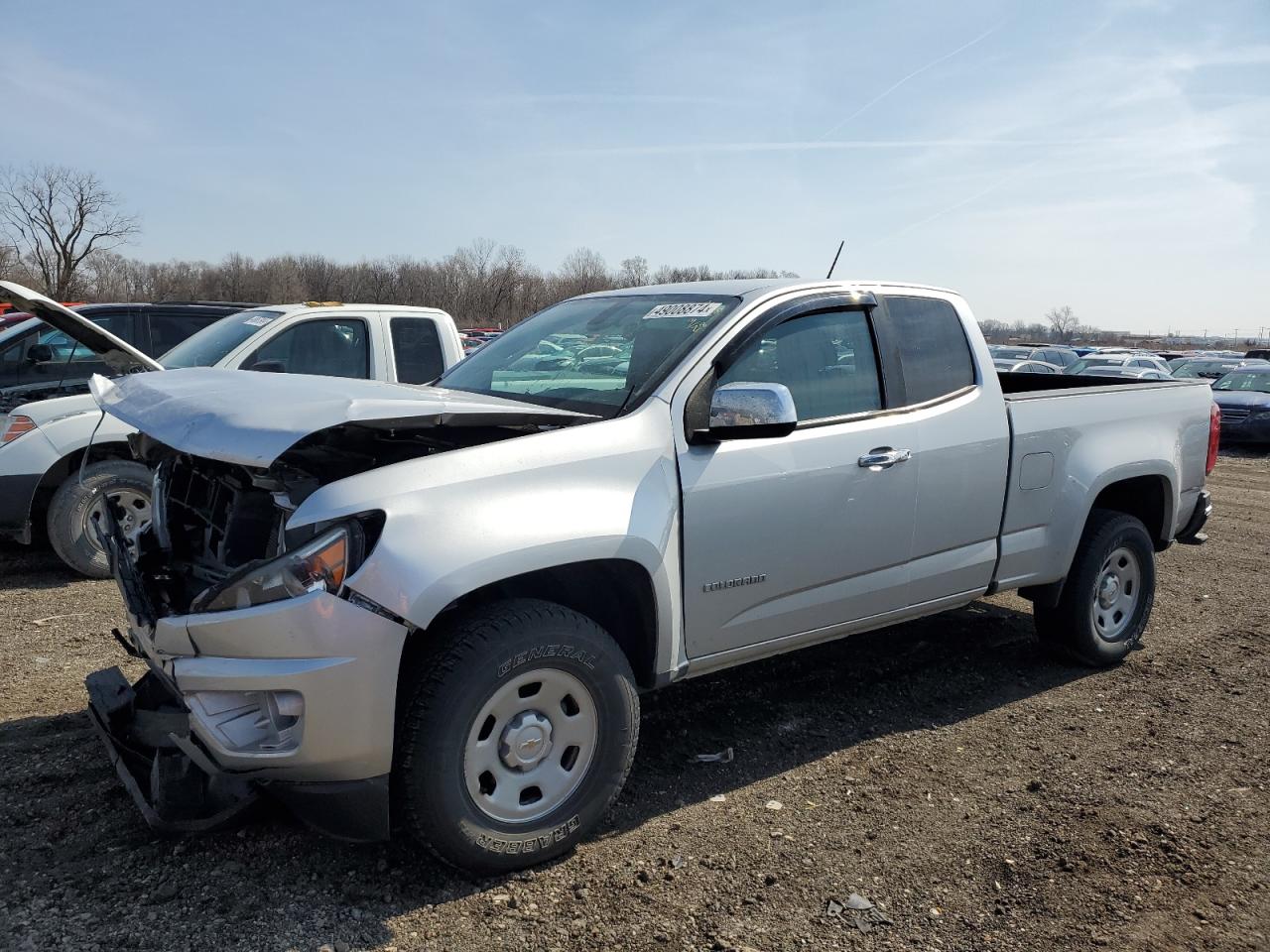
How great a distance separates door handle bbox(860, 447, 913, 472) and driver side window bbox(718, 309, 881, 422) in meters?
0.20

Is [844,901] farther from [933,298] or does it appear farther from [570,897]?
[933,298]

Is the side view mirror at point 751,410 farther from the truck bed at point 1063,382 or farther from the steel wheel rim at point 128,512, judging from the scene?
the steel wheel rim at point 128,512

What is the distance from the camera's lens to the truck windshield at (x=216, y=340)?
686 centimetres

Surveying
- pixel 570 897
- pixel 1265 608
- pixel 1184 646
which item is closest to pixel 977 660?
pixel 1184 646

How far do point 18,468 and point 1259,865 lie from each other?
6.90 meters

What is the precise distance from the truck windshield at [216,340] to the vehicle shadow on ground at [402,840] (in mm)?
3361

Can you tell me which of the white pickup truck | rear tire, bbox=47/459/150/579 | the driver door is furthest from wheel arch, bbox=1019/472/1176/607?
rear tire, bbox=47/459/150/579

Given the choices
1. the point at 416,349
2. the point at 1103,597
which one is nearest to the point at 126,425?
the point at 416,349

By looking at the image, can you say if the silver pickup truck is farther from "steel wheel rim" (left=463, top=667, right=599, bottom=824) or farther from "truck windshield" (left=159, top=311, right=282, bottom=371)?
"truck windshield" (left=159, top=311, right=282, bottom=371)

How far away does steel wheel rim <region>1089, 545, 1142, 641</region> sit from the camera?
511 centimetres

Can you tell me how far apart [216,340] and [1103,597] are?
20.3 feet

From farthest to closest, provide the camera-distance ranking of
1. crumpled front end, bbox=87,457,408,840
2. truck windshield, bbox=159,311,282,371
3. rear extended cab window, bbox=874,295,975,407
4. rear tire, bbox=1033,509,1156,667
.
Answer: truck windshield, bbox=159,311,282,371 < rear tire, bbox=1033,509,1156,667 < rear extended cab window, bbox=874,295,975,407 < crumpled front end, bbox=87,457,408,840

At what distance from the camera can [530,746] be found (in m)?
3.02

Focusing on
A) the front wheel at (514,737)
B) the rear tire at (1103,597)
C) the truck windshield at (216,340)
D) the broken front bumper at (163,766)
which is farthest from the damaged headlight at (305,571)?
the truck windshield at (216,340)
